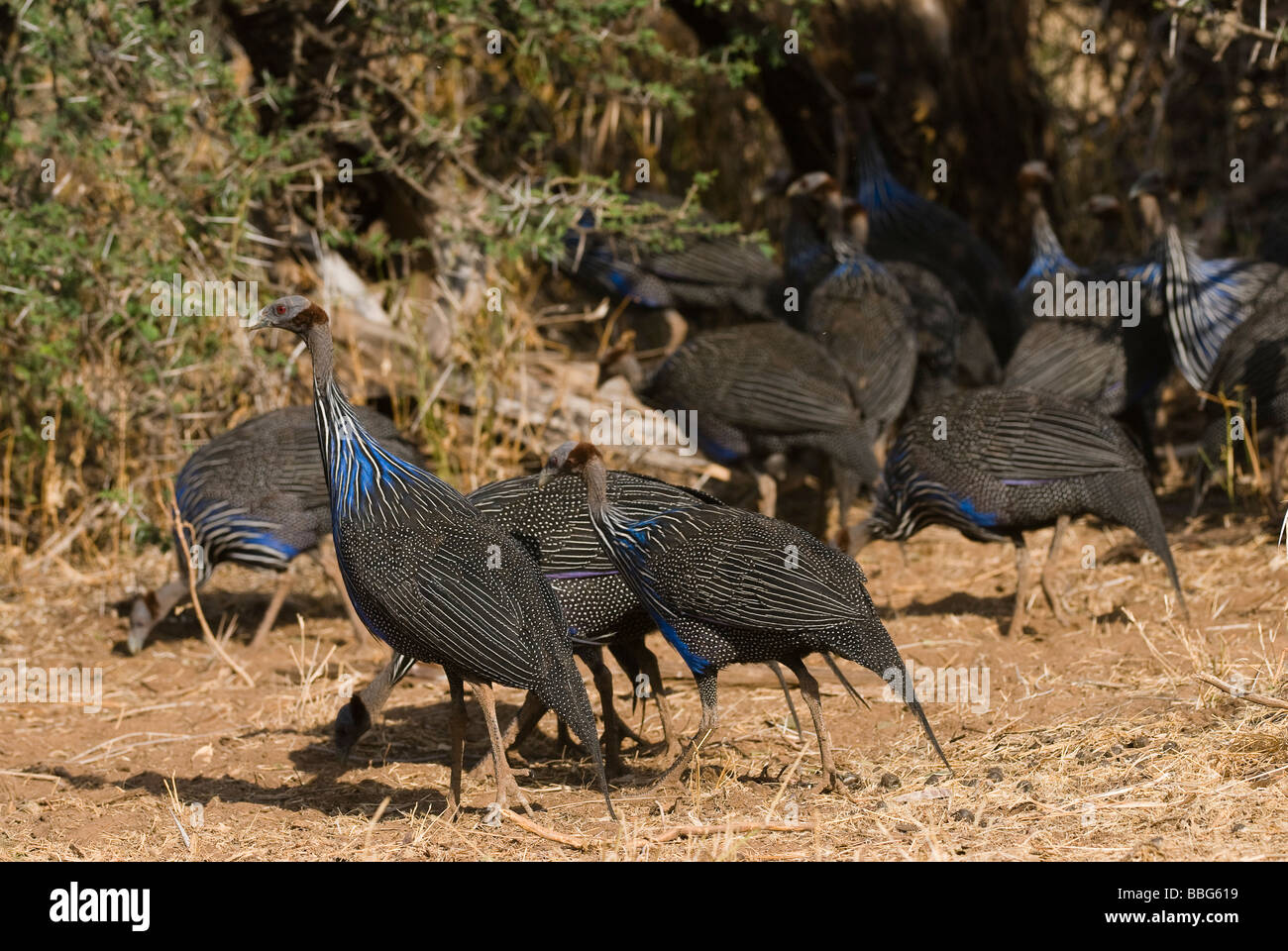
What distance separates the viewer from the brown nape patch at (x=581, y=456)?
4.72 metres

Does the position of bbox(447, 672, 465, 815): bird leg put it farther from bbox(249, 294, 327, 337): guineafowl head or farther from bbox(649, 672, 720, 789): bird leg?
bbox(249, 294, 327, 337): guineafowl head

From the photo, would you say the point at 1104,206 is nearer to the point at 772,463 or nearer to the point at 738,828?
the point at 772,463

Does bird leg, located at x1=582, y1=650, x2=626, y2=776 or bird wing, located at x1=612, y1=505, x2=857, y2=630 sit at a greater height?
bird wing, located at x1=612, y1=505, x2=857, y2=630

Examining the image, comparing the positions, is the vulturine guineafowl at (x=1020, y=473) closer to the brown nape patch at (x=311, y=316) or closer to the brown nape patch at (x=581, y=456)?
the brown nape patch at (x=581, y=456)

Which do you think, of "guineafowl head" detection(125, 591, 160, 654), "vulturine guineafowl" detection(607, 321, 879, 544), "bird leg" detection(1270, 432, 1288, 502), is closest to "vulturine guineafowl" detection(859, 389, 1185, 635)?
"vulturine guineafowl" detection(607, 321, 879, 544)

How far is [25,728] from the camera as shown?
5977 millimetres

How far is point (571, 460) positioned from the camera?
15.5 ft

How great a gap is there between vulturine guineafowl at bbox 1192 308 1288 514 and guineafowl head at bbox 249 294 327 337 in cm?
390

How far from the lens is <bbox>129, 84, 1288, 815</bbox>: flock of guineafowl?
15.1 feet

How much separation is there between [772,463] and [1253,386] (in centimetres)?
217

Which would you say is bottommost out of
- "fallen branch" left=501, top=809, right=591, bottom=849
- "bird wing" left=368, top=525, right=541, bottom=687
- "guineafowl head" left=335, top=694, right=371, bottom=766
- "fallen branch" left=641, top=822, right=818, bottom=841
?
"guineafowl head" left=335, top=694, right=371, bottom=766

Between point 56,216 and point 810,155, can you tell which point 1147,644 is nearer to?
point 810,155

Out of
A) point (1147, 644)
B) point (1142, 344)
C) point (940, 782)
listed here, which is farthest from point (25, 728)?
point (1142, 344)

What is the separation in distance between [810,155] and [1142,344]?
2.57 m
